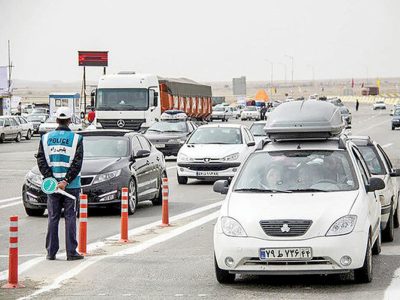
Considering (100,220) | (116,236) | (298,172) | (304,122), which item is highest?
(304,122)

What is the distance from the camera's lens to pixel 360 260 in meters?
10.6

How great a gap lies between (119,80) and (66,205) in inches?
1279

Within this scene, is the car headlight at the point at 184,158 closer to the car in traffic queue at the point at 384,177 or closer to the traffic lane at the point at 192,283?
the car in traffic queue at the point at 384,177

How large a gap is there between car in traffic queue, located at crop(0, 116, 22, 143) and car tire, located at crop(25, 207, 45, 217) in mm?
44038

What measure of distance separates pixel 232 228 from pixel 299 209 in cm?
70

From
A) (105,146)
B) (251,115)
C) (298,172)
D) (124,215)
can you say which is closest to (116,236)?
(124,215)

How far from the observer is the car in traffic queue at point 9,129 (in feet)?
208

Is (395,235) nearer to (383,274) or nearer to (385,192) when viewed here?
(385,192)

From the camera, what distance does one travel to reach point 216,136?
29.2m

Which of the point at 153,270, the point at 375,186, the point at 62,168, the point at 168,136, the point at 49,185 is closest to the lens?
the point at 375,186

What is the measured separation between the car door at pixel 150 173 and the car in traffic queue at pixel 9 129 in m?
42.5

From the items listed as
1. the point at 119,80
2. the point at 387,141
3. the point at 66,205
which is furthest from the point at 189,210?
the point at 387,141

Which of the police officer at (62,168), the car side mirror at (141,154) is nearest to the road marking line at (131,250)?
the police officer at (62,168)

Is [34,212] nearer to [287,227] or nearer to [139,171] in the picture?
[139,171]
